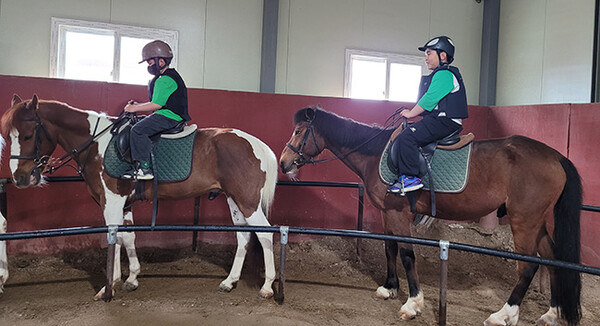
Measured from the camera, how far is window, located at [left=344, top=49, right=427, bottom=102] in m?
7.78

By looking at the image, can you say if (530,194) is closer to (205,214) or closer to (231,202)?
(231,202)

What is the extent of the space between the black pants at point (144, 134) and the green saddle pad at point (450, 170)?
6.40ft

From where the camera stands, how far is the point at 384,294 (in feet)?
11.9

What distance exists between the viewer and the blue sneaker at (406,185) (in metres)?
3.28

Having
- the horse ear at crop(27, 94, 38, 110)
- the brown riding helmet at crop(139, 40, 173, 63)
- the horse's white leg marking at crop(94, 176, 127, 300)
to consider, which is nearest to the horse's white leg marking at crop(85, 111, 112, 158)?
the horse's white leg marking at crop(94, 176, 127, 300)

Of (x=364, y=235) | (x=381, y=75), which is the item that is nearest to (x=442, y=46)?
(x=364, y=235)

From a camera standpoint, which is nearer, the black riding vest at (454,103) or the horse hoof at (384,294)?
the black riding vest at (454,103)

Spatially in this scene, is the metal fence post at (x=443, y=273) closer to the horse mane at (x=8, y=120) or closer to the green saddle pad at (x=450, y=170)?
the green saddle pad at (x=450, y=170)

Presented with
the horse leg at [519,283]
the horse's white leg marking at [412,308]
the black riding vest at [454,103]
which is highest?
the black riding vest at [454,103]

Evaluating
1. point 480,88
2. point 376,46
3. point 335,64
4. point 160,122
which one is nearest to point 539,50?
point 480,88

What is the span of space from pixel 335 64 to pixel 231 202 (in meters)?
4.40

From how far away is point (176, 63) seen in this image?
695 centimetres

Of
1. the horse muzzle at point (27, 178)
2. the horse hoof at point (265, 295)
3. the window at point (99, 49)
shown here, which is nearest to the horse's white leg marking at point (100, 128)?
the horse muzzle at point (27, 178)

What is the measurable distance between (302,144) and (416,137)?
1.04 m
